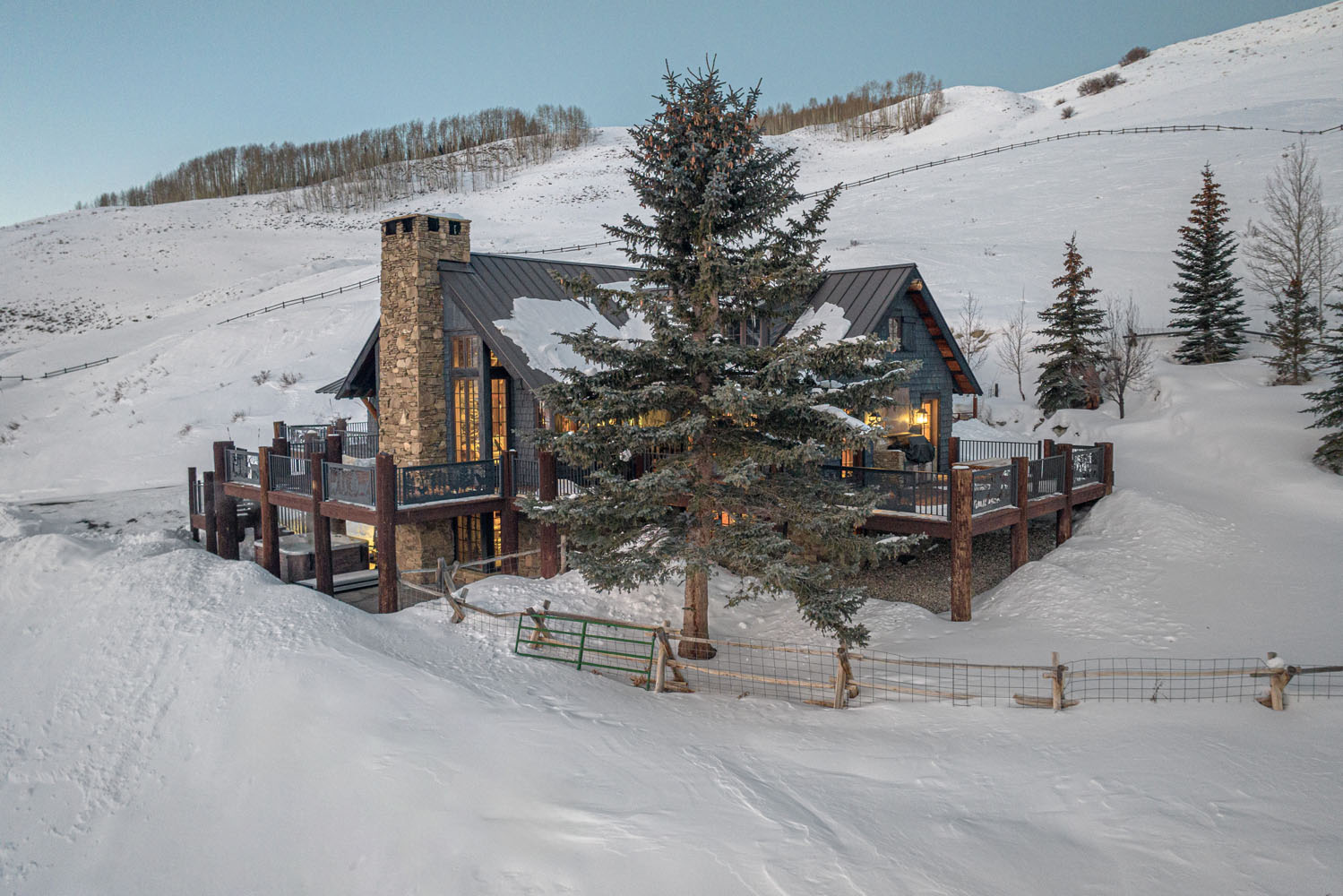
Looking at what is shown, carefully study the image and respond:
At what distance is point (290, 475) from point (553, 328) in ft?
22.8

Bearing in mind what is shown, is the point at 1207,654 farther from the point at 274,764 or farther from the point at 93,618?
the point at 93,618

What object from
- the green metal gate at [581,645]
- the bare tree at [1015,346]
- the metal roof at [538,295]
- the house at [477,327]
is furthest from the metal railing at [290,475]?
the bare tree at [1015,346]

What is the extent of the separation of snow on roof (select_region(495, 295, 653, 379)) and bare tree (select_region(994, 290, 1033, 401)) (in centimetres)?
2234

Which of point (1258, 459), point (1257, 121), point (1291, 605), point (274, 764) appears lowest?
point (274, 764)

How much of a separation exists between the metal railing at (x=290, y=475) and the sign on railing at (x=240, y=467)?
1.50 m

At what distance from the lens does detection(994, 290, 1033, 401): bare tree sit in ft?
117

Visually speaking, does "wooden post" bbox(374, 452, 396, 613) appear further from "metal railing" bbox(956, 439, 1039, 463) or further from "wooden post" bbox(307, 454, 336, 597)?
"metal railing" bbox(956, 439, 1039, 463)

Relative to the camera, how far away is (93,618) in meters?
14.4

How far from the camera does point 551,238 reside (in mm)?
67500

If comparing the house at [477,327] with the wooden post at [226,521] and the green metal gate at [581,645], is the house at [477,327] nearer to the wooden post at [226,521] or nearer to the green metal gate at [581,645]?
the wooden post at [226,521]

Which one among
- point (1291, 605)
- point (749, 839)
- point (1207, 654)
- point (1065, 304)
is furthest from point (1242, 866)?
point (1065, 304)

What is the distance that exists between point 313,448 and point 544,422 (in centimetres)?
555

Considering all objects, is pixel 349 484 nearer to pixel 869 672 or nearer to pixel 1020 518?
pixel 869 672

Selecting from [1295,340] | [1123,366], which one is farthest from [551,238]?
[1295,340]
